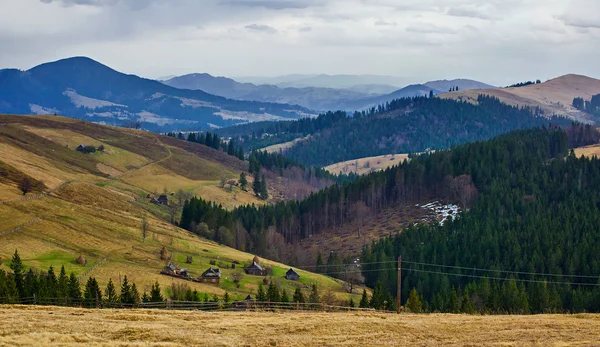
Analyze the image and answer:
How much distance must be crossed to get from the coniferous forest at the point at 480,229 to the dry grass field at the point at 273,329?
115 ft

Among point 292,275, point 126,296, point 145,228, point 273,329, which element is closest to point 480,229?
point 292,275

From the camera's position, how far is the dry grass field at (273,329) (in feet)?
138

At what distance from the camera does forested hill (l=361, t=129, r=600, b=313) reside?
101 meters

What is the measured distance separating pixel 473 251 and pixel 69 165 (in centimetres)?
10852

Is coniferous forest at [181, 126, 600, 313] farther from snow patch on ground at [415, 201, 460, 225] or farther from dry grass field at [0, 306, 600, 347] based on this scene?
dry grass field at [0, 306, 600, 347]

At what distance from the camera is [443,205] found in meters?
178

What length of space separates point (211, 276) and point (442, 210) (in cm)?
8740

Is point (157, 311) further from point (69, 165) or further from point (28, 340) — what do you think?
point (69, 165)

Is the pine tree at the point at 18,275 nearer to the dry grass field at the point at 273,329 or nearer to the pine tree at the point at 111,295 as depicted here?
the pine tree at the point at 111,295

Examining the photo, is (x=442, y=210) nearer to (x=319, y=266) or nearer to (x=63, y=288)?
(x=319, y=266)

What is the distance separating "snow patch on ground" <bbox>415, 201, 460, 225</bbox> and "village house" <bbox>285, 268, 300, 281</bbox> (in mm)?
55855

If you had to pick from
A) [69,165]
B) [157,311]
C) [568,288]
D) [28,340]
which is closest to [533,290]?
[568,288]

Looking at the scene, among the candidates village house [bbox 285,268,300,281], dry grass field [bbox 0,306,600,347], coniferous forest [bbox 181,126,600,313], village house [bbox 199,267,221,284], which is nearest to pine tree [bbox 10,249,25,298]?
dry grass field [bbox 0,306,600,347]

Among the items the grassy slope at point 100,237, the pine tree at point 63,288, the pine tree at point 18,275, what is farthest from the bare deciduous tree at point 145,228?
the pine tree at point 63,288
